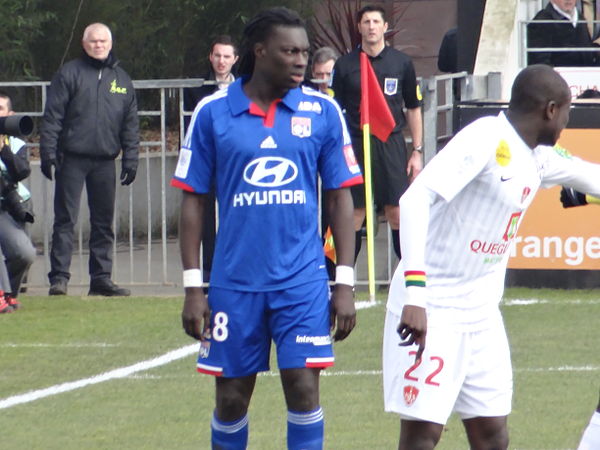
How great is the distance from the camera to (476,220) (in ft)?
20.8

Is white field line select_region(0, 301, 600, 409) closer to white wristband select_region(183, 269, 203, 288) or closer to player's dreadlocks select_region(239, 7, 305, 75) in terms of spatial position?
white wristband select_region(183, 269, 203, 288)

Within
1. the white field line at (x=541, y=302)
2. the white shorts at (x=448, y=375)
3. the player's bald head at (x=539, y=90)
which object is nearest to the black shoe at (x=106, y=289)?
the white field line at (x=541, y=302)

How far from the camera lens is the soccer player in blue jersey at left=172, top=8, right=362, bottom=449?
6.73 m

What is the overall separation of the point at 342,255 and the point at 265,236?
357mm

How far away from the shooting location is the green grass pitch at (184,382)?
8.61 metres

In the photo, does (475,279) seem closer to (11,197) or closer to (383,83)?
(383,83)

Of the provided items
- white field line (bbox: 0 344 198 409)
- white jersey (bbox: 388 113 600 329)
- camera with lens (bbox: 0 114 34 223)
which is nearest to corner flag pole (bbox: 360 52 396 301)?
white field line (bbox: 0 344 198 409)

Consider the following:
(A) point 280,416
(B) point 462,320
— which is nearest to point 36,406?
(A) point 280,416

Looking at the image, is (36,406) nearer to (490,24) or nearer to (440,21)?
(490,24)

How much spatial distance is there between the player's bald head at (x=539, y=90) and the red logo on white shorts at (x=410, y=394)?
44.8 inches

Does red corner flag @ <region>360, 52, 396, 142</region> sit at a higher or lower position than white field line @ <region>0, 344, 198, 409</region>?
higher

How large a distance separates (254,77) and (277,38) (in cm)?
19

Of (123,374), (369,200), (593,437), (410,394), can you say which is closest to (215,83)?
(369,200)

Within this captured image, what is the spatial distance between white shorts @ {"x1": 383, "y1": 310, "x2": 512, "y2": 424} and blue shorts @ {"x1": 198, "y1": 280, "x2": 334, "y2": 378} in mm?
391
